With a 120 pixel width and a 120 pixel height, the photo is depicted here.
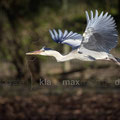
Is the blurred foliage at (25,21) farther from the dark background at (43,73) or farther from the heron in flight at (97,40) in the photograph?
the heron in flight at (97,40)

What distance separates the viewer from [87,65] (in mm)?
9477

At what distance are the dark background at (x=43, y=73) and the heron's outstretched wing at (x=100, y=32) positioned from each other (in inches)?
196

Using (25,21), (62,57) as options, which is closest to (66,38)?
(62,57)

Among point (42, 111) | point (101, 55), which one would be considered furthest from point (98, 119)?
point (101, 55)

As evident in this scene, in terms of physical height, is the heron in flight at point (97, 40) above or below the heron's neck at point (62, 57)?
above

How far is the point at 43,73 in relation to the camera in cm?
959

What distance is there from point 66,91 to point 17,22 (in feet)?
7.58

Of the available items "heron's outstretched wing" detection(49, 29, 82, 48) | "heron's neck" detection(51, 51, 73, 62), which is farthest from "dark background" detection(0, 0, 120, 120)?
"heron's neck" detection(51, 51, 73, 62)

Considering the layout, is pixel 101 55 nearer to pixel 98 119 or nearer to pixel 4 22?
pixel 98 119

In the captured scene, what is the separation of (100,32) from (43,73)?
7060mm

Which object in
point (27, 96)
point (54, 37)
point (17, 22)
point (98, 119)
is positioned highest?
point (17, 22)

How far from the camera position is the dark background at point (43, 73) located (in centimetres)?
784

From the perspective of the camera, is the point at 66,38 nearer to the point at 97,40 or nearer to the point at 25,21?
the point at 97,40

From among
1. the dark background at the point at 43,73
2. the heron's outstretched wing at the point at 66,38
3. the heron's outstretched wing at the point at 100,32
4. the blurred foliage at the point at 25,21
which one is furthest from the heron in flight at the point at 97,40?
the blurred foliage at the point at 25,21
